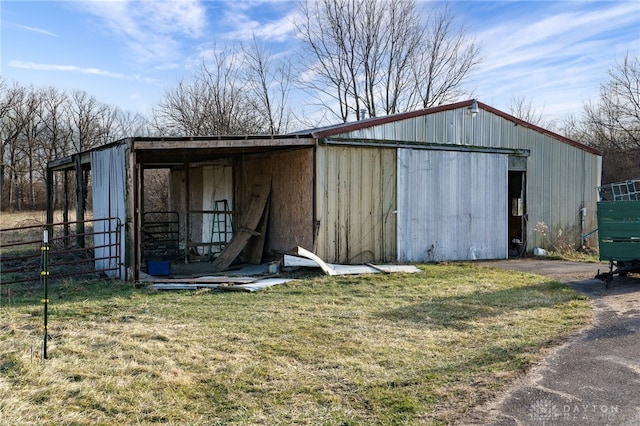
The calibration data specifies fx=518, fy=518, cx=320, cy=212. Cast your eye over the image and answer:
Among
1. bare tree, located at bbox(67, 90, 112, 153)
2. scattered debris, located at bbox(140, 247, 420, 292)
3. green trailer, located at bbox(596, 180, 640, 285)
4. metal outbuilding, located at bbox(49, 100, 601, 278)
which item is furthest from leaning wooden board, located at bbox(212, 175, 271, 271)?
bare tree, located at bbox(67, 90, 112, 153)

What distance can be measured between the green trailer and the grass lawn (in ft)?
4.01

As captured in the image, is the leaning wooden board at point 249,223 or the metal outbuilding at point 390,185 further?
the leaning wooden board at point 249,223

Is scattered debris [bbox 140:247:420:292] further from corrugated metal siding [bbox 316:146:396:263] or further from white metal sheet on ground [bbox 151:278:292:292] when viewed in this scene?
corrugated metal siding [bbox 316:146:396:263]

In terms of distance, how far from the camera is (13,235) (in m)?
21.4

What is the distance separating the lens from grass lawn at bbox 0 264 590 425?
391 cm

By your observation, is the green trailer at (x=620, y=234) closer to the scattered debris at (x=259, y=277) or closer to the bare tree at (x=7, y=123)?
the scattered debris at (x=259, y=277)

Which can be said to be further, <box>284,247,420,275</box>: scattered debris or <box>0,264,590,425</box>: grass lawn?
<box>284,247,420,275</box>: scattered debris

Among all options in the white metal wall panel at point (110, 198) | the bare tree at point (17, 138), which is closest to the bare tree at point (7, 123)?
the bare tree at point (17, 138)

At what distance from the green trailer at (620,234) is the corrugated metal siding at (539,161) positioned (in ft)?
14.6

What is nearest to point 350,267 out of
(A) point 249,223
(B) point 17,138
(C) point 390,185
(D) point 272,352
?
(C) point 390,185

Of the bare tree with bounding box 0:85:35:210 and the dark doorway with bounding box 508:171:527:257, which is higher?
the bare tree with bounding box 0:85:35:210

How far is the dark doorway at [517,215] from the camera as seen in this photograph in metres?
14.5

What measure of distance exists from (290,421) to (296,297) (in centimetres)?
471

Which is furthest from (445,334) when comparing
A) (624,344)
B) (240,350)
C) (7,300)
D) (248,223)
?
(248,223)
